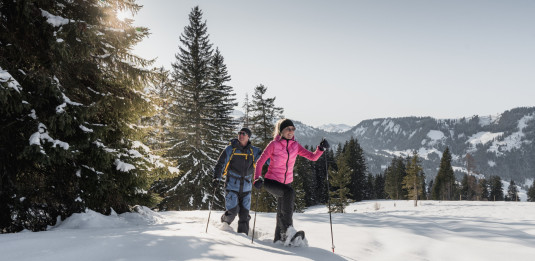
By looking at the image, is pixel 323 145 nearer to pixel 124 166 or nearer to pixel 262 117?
pixel 124 166

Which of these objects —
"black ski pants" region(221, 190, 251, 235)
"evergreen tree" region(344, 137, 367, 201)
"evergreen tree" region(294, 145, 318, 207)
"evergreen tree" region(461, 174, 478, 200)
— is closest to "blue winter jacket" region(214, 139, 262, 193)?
"black ski pants" region(221, 190, 251, 235)

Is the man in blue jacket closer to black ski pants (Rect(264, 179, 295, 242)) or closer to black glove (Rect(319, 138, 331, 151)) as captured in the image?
black ski pants (Rect(264, 179, 295, 242))

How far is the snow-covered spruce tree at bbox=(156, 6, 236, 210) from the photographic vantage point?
20000 millimetres

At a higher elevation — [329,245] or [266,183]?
[266,183]

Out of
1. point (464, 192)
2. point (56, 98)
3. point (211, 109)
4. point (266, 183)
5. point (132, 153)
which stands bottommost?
point (464, 192)

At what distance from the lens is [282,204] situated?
4.72 m

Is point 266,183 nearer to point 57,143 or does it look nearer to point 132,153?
point 132,153

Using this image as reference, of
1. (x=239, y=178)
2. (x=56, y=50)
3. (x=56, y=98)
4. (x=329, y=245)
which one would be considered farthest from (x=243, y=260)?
(x=56, y=50)

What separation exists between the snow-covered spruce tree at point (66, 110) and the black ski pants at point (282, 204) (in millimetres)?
3045

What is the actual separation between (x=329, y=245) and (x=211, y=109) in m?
18.4

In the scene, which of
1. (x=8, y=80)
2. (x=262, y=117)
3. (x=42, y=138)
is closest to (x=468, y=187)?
(x=262, y=117)

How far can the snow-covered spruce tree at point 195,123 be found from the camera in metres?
20.0

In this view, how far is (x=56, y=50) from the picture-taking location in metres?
5.05

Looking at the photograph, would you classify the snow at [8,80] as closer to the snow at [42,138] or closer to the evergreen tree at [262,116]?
the snow at [42,138]
